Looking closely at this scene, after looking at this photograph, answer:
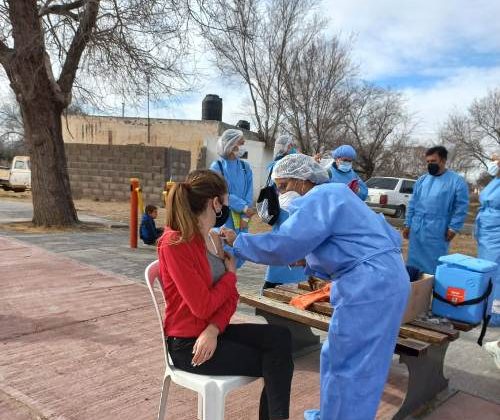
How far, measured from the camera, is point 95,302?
16.1 feet

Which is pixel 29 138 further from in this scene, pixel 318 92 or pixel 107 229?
pixel 318 92

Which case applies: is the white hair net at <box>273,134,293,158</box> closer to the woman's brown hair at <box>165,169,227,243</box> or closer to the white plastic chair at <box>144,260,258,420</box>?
the woman's brown hair at <box>165,169,227,243</box>

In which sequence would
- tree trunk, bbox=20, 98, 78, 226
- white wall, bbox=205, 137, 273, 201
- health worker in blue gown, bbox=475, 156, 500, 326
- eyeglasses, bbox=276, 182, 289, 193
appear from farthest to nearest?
white wall, bbox=205, 137, 273, 201 → tree trunk, bbox=20, 98, 78, 226 → health worker in blue gown, bbox=475, 156, 500, 326 → eyeglasses, bbox=276, 182, 289, 193

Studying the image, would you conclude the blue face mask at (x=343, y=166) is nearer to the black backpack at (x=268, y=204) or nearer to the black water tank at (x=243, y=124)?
the black backpack at (x=268, y=204)

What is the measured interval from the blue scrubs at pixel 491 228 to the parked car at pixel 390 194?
13.2 m

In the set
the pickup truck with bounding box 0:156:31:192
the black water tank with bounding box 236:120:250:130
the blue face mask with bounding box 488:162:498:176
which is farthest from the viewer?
the black water tank with bounding box 236:120:250:130

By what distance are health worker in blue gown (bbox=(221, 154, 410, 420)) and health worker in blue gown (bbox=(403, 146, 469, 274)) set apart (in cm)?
301

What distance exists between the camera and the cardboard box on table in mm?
2906

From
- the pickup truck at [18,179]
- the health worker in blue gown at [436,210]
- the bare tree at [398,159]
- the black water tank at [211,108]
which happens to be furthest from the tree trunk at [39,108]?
the bare tree at [398,159]

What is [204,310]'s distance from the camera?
2.18m

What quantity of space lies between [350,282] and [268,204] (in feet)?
4.95

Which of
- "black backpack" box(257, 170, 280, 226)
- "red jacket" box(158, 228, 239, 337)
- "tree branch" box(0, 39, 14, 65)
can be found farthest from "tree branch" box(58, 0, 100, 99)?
"red jacket" box(158, 228, 239, 337)

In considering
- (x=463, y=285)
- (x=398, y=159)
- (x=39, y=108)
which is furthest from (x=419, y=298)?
(x=398, y=159)

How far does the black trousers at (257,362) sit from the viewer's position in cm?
222
